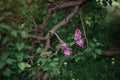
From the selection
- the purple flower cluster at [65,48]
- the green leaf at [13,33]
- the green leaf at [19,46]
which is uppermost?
the green leaf at [13,33]

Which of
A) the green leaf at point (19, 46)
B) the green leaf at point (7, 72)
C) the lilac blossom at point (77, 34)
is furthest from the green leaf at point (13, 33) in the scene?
the lilac blossom at point (77, 34)

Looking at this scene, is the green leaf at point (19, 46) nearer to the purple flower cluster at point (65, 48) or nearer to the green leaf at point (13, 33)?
the green leaf at point (13, 33)

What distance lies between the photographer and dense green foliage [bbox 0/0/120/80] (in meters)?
3.30

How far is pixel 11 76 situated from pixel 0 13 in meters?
0.75

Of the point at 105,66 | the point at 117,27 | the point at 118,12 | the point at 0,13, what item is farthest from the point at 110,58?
the point at 0,13

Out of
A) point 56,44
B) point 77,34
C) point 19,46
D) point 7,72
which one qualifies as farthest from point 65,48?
point 56,44

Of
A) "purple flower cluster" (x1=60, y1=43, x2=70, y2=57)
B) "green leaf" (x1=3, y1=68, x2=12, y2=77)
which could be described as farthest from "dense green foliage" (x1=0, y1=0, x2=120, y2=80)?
"purple flower cluster" (x1=60, y1=43, x2=70, y2=57)

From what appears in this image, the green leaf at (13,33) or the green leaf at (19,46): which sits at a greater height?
the green leaf at (13,33)

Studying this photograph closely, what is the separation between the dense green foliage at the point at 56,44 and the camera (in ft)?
10.8

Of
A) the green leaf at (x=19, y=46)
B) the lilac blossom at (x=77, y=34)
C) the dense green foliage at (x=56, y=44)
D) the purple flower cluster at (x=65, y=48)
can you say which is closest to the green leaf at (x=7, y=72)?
the dense green foliage at (x=56, y=44)

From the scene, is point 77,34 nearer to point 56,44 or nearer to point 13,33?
point 13,33

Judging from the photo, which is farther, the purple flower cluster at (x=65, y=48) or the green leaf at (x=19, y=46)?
the purple flower cluster at (x=65, y=48)

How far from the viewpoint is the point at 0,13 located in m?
3.21

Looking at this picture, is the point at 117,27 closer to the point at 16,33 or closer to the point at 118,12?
the point at 118,12
